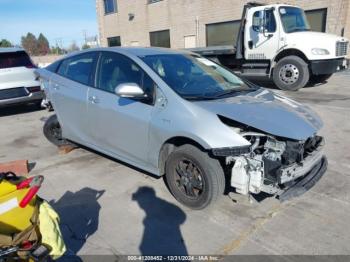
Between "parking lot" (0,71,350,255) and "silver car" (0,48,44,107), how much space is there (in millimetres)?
3504

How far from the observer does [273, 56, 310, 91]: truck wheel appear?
9.82 metres

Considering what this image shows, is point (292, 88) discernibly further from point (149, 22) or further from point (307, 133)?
point (149, 22)

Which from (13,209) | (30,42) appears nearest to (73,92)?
(13,209)

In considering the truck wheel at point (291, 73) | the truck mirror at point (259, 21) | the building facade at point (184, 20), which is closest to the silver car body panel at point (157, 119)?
the truck wheel at point (291, 73)

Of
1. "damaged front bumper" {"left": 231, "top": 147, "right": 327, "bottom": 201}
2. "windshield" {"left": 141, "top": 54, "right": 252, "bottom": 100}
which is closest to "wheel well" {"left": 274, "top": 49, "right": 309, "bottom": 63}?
"windshield" {"left": 141, "top": 54, "right": 252, "bottom": 100}

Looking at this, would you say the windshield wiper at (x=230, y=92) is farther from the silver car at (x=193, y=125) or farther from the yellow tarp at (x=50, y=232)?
the yellow tarp at (x=50, y=232)

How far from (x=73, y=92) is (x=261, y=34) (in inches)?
312

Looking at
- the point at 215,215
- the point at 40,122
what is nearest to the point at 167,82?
the point at 215,215

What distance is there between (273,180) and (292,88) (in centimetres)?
781

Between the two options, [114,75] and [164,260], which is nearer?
[164,260]

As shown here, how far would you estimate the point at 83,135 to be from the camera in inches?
179

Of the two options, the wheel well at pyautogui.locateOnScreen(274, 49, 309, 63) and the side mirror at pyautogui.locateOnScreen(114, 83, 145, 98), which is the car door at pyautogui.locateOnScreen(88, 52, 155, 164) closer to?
the side mirror at pyautogui.locateOnScreen(114, 83, 145, 98)

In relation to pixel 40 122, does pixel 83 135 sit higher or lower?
higher

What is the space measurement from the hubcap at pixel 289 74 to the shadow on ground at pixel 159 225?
7.67 m
